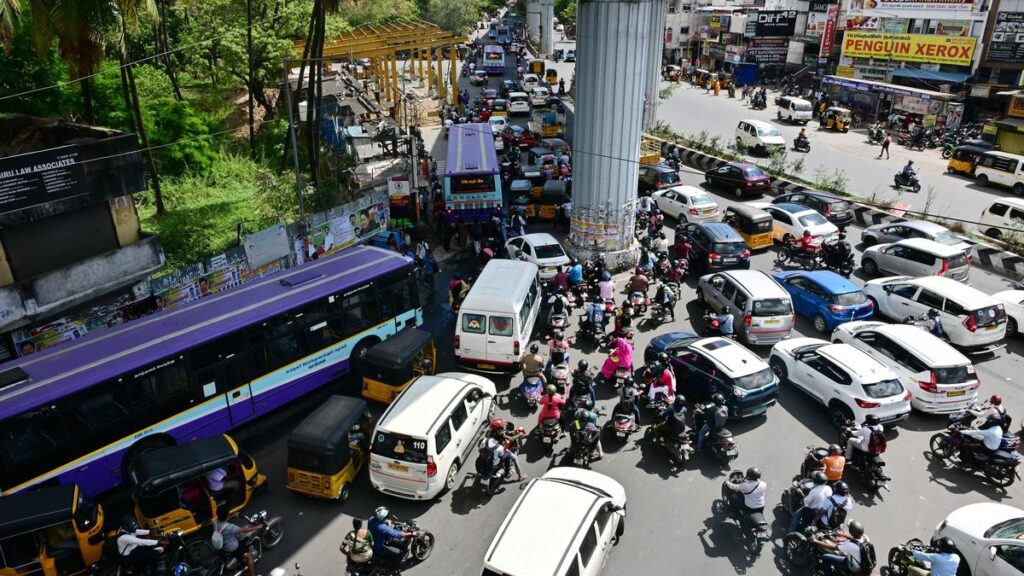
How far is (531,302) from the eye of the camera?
16.8 meters

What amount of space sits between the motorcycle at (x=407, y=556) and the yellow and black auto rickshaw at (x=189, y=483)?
2.64 metres

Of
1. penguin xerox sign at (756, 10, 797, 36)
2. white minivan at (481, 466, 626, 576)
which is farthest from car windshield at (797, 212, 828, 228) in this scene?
penguin xerox sign at (756, 10, 797, 36)

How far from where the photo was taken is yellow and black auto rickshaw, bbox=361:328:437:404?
46.7 feet

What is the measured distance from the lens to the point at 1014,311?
56.2 feet

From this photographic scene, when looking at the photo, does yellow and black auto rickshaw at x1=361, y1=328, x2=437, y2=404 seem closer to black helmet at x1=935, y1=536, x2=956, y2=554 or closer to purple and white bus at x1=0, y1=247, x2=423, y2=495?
purple and white bus at x1=0, y1=247, x2=423, y2=495

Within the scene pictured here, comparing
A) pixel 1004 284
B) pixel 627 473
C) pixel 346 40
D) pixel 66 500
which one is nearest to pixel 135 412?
pixel 66 500

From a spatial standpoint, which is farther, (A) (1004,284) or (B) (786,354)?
(A) (1004,284)

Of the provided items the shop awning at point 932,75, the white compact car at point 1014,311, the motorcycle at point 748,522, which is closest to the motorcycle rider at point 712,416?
the motorcycle at point 748,522

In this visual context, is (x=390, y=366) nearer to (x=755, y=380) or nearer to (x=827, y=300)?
(x=755, y=380)

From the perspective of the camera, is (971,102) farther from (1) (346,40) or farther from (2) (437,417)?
(2) (437,417)

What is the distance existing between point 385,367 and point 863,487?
962cm

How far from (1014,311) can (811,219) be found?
6.77m

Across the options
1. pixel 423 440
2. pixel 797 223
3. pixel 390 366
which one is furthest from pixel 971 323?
pixel 390 366

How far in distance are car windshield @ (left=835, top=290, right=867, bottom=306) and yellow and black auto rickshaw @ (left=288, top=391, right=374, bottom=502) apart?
12.6 metres
